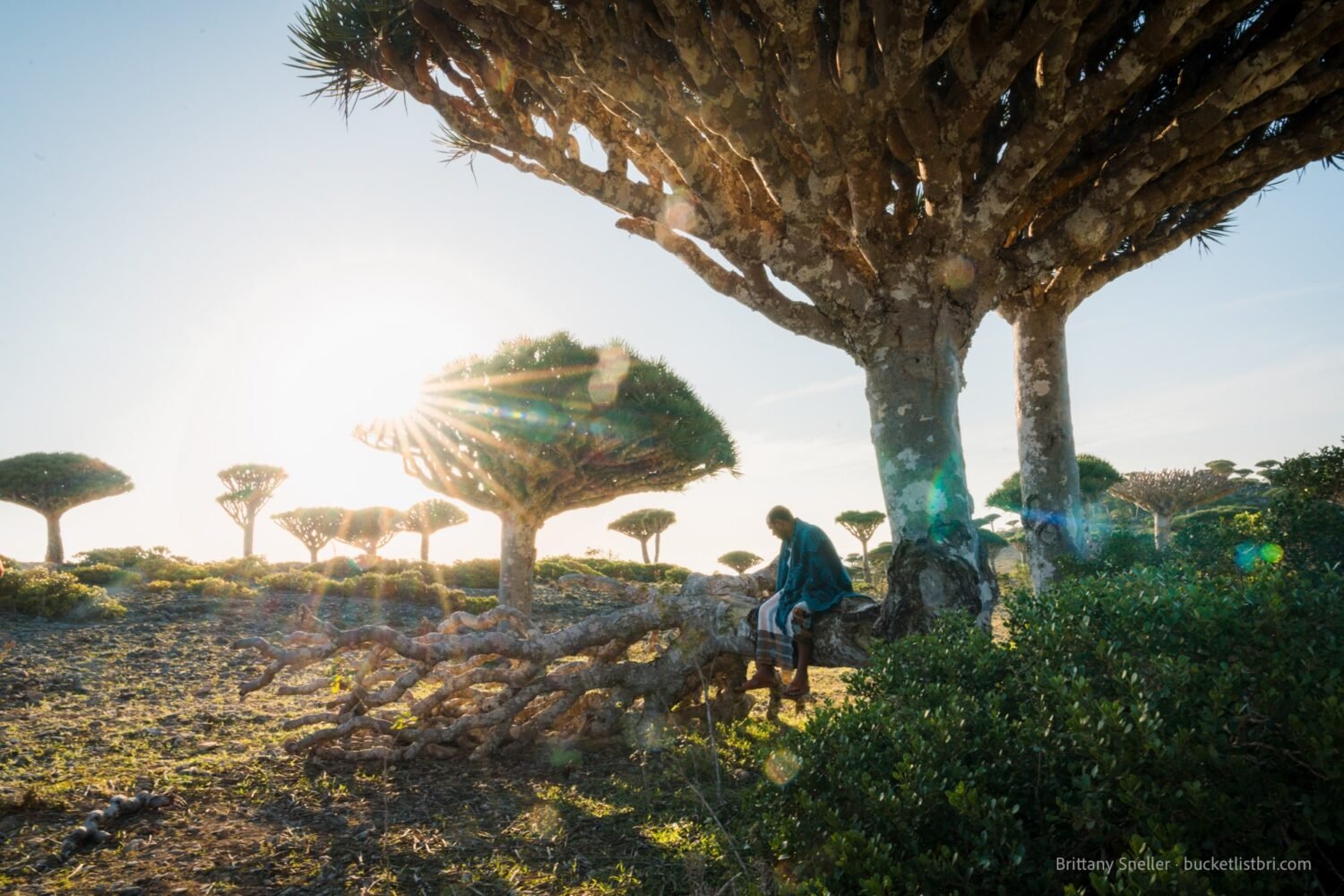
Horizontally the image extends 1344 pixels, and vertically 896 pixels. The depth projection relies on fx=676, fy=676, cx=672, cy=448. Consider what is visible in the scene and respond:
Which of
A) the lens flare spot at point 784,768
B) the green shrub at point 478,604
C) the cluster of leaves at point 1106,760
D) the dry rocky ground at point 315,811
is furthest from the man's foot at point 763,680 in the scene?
A: the green shrub at point 478,604

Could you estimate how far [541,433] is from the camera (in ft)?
46.2

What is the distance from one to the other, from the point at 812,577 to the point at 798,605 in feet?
1.10

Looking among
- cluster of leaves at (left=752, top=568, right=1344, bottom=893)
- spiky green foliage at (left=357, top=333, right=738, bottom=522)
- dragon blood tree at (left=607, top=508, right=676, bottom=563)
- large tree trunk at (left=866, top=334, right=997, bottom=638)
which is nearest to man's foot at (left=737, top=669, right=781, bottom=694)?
large tree trunk at (left=866, top=334, right=997, bottom=638)

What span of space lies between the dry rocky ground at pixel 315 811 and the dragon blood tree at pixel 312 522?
2634 centimetres

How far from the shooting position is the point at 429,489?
15.5 meters

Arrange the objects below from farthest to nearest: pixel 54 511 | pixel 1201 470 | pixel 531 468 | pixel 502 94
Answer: pixel 54 511, pixel 1201 470, pixel 531 468, pixel 502 94

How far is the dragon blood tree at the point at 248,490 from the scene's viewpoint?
121ft

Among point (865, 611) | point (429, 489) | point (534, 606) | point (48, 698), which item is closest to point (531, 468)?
point (429, 489)

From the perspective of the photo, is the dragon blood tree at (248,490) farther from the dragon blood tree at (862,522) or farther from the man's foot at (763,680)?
the man's foot at (763,680)

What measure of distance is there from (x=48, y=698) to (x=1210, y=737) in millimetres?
11073

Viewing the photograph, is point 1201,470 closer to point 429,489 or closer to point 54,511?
point 429,489

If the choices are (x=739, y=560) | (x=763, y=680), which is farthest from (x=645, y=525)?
(x=763, y=680)

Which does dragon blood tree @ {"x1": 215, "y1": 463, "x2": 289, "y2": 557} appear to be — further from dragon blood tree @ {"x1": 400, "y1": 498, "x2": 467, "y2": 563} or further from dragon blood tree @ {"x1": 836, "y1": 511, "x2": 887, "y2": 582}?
dragon blood tree @ {"x1": 836, "y1": 511, "x2": 887, "y2": 582}

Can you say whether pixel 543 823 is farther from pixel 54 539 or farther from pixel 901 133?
pixel 54 539
